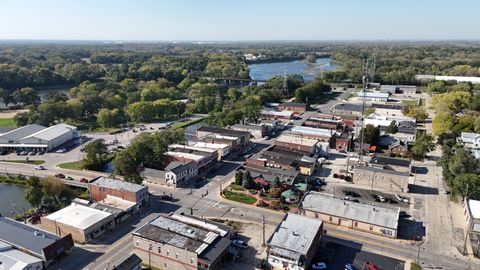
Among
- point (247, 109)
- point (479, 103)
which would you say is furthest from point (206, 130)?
point (479, 103)

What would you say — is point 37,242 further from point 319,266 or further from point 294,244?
point 319,266

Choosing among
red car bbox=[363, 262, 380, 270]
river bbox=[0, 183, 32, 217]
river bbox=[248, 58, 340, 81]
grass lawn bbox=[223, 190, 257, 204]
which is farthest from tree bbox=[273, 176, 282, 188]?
river bbox=[248, 58, 340, 81]

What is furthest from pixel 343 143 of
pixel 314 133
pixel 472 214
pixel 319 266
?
pixel 319 266

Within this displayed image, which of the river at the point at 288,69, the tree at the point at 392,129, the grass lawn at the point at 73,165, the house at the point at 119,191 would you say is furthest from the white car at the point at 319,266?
the river at the point at 288,69

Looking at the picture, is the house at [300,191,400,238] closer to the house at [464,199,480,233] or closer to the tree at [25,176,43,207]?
the house at [464,199,480,233]

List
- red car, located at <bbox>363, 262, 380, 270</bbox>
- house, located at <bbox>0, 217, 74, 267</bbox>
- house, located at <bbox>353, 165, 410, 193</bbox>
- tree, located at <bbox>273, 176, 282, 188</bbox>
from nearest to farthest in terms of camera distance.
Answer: red car, located at <bbox>363, 262, 380, 270</bbox> < house, located at <bbox>0, 217, 74, 267</bbox> < tree, located at <bbox>273, 176, 282, 188</bbox> < house, located at <bbox>353, 165, 410, 193</bbox>

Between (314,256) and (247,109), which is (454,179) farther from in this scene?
(247,109)
